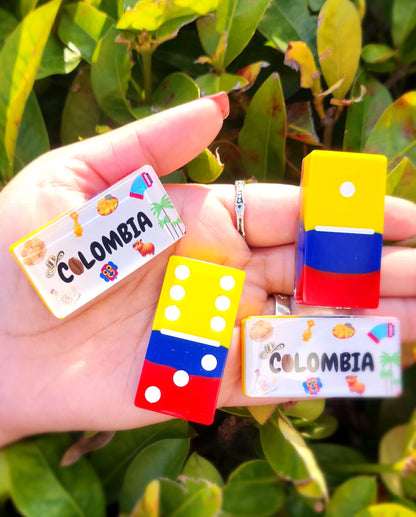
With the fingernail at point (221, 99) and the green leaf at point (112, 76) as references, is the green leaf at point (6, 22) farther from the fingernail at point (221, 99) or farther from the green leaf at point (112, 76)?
the fingernail at point (221, 99)

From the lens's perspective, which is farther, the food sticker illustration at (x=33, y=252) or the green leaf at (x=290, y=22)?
the green leaf at (x=290, y=22)

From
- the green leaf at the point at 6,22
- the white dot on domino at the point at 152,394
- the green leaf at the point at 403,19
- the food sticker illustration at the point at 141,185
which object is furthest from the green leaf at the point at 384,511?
Result: the green leaf at the point at 6,22

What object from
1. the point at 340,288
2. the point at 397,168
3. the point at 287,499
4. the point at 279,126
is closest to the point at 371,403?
the point at 287,499

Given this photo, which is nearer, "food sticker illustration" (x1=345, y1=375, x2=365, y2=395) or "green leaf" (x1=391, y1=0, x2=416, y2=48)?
"food sticker illustration" (x1=345, y1=375, x2=365, y2=395)

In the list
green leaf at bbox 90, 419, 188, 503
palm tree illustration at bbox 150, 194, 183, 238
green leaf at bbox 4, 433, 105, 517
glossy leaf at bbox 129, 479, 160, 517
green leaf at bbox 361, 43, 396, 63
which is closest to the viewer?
glossy leaf at bbox 129, 479, 160, 517

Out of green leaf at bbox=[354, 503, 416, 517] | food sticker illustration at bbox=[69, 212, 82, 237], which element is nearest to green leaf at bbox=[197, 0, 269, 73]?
food sticker illustration at bbox=[69, 212, 82, 237]

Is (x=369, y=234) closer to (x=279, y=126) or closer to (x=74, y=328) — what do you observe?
(x=279, y=126)

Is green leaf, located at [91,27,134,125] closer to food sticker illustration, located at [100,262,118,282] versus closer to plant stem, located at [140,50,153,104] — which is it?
plant stem, located at [140,50,153,104]
